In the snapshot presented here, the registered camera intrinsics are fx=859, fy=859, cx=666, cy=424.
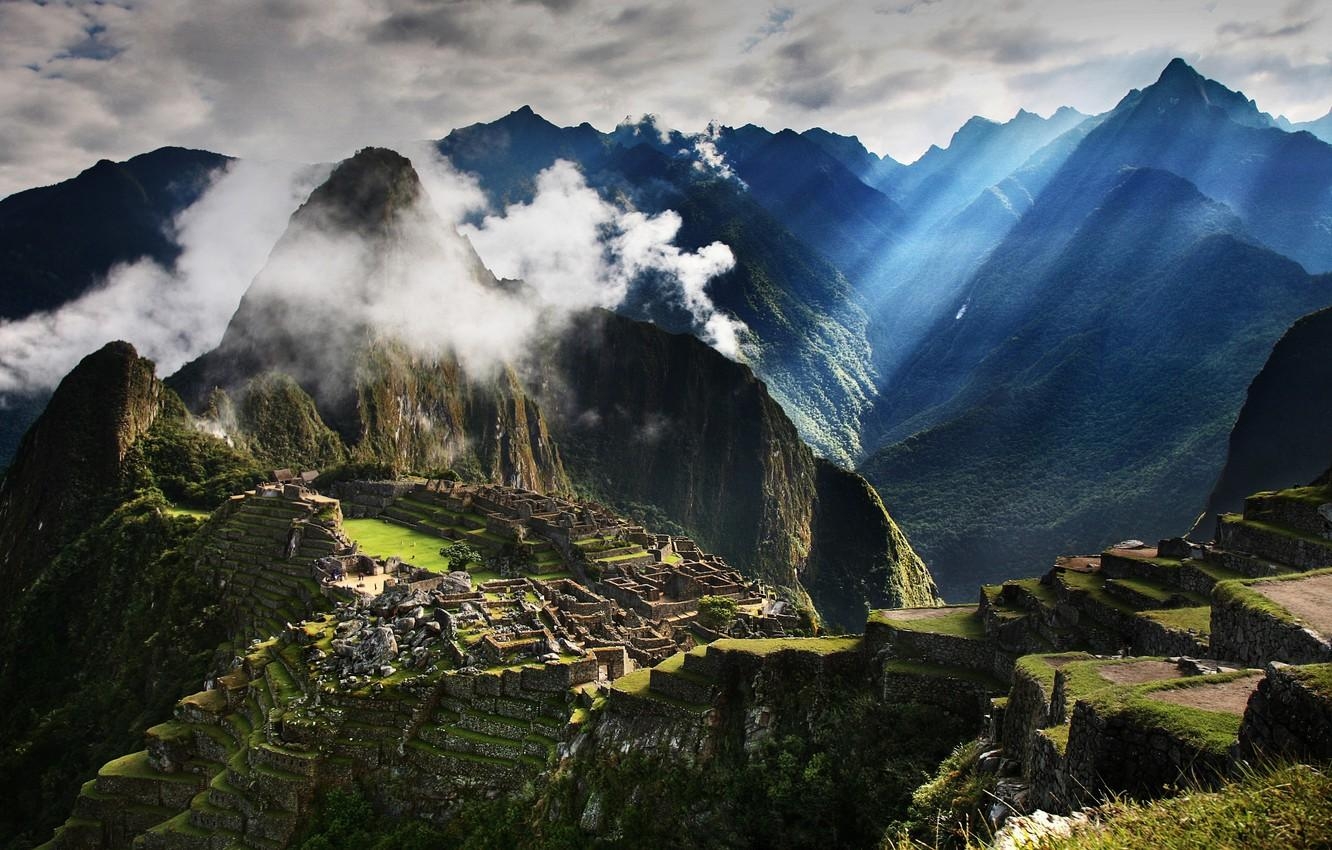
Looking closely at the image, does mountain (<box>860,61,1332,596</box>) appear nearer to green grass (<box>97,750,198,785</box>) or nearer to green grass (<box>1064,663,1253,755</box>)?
green grass (<box>97,750,198,785</box>)

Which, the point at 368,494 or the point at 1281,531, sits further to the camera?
the point at 368,494

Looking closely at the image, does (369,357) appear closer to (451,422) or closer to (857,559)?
(451,422)

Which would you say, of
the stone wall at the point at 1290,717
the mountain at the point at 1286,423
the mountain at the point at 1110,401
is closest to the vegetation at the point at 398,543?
the stone wall at the point at 1290,717

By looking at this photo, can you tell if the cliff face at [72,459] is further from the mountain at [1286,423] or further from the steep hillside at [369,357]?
the mountain at [1286,423]

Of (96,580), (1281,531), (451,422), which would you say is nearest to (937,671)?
(1281,531)

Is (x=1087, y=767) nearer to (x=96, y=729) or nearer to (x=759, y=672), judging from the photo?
(x=759, y=672)

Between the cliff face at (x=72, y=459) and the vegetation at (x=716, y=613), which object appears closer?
the vegetation at (x=716, y=613)

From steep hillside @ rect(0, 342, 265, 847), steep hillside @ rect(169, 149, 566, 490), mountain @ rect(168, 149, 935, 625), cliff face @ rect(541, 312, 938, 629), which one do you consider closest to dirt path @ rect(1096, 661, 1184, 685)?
steep hillside @ rect(0, 342, 265, 847)
